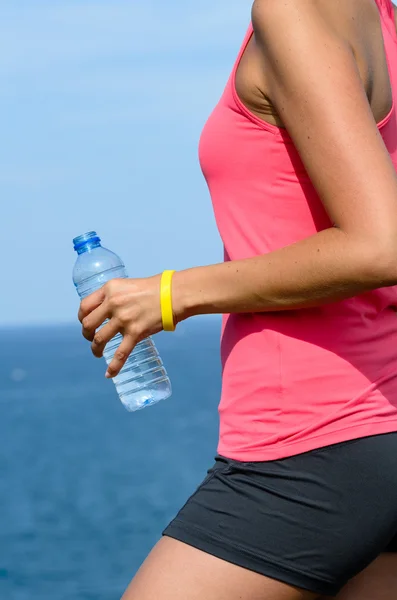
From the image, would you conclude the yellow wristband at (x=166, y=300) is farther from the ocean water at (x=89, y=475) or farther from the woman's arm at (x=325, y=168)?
the ocean water at (x=89, y=475)

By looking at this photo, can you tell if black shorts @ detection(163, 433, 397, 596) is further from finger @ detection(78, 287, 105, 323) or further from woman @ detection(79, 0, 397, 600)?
finger @ detection(78, 287, 105, 323)

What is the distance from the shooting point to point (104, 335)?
244 cm

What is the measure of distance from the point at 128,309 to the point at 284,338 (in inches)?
12.5

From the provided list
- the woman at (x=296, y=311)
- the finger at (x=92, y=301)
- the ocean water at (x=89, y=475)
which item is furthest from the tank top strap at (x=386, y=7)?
the ocean water at (x=89, y=475)

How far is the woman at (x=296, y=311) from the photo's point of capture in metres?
2.13

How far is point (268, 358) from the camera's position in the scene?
233 centimetres

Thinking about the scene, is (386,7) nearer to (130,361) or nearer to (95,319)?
(95,319)

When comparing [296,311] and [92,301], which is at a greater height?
[92,301]

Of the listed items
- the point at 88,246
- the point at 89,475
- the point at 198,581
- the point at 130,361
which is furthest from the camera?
the point at 89,475

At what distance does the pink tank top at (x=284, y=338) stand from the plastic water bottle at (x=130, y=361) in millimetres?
622

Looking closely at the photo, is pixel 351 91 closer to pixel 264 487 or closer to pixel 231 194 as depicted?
pixel 231 194

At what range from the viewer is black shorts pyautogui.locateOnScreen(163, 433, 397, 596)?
224cm

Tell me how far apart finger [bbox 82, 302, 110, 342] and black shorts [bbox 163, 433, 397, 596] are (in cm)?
46

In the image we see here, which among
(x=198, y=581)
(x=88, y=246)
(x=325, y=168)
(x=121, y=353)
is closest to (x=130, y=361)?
(x=88, y=246)
